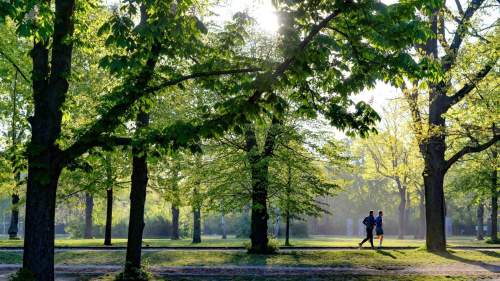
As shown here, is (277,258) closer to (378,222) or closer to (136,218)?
(136,218)

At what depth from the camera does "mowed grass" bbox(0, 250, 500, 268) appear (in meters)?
18.0

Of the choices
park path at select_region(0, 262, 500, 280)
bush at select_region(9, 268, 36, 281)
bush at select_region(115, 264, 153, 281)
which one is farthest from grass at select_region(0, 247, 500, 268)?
bush at select_region(9, 268, 36, 281)

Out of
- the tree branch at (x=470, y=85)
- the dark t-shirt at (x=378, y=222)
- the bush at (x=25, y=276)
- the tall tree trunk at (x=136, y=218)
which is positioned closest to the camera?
the bush at (x=25, y=276)

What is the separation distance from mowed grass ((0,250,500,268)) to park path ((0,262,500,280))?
0.83m

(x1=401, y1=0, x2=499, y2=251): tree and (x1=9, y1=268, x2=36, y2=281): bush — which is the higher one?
(x1=401, y1=0, x2=499, y2=251): tree

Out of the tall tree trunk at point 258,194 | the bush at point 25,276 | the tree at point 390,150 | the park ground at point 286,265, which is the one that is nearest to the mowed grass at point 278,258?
the park ground at point 286,265

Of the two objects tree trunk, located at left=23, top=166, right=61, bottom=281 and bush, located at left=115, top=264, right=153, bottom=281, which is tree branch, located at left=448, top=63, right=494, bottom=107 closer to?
bush, located at left=115, top=264, right=153, bottom=281

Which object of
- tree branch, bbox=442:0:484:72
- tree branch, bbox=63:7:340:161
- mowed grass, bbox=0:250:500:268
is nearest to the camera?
tree branch, bbox=63:7:340:161

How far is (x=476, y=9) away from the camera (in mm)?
22125

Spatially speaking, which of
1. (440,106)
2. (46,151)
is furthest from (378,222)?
(46,151)

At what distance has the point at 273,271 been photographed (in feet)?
52.8

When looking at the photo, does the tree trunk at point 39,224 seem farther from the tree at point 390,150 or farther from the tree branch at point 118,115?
the tree at point 390,150

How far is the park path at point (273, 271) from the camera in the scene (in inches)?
613

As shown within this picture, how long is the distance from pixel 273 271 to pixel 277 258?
3.36 m
